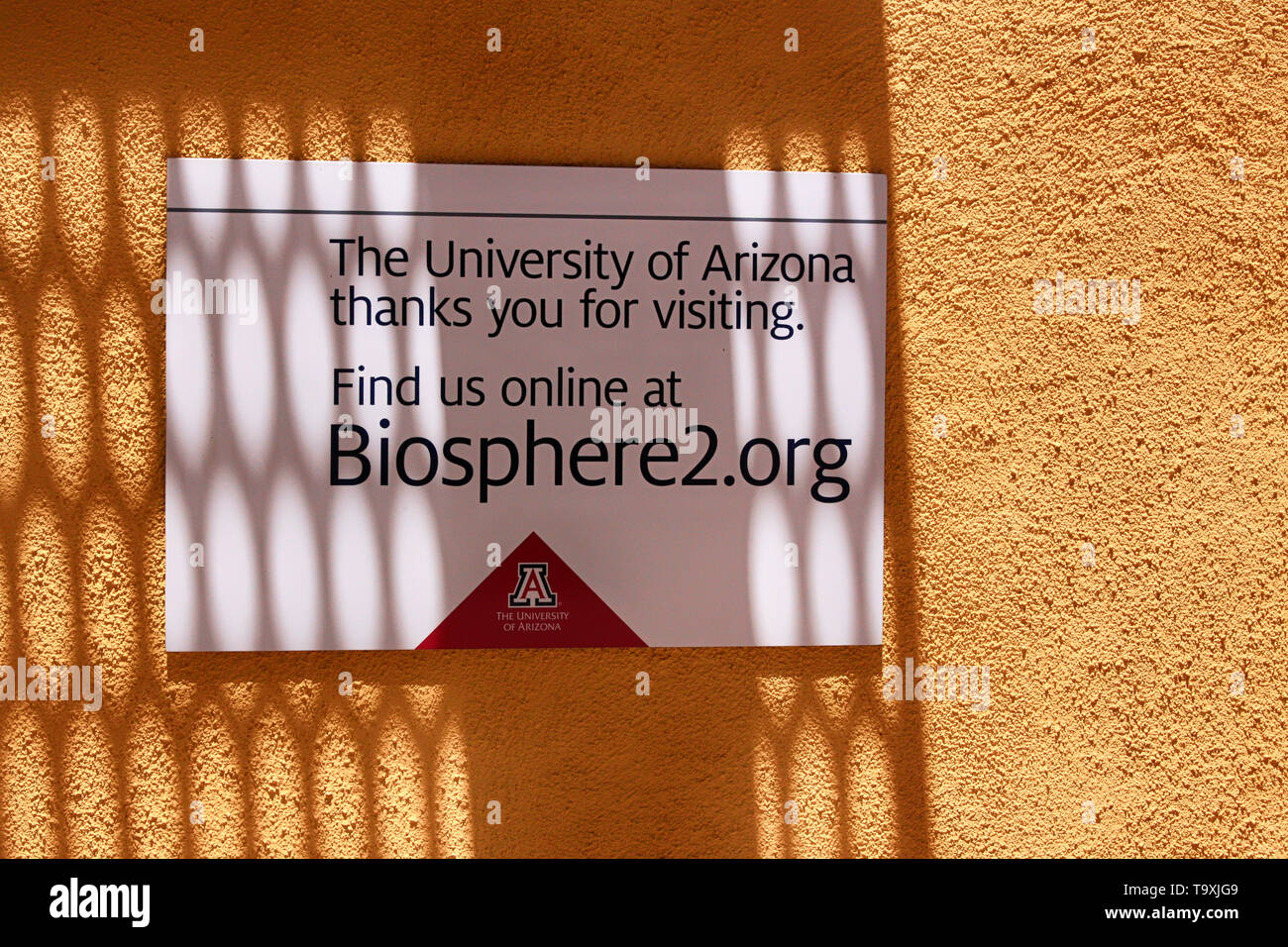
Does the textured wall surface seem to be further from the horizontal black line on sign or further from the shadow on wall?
the horizontal black line on sign

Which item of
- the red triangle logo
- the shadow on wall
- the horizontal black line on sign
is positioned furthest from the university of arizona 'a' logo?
the horizontal black line on sign

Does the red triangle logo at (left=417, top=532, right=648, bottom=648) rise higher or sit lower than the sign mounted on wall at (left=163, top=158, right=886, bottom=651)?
lower

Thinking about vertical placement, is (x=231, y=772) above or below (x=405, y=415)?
below

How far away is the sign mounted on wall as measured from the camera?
167 cm

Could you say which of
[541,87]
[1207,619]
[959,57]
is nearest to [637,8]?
[541,87]

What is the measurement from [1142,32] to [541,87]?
1.34 metres

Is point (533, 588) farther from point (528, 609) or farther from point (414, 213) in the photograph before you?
point (414, 213)

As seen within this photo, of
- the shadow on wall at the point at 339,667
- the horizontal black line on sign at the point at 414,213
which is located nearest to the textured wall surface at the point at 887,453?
the shadow on wall at the point at 339,667

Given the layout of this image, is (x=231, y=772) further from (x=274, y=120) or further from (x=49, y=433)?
(x=274, y=120)

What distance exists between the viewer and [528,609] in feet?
5.59

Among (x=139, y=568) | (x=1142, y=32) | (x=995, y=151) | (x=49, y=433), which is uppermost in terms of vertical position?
(x=1142, y=32)

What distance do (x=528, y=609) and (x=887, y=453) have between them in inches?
33.9

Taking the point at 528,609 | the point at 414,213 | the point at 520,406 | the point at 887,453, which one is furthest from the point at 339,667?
the point at 887,453

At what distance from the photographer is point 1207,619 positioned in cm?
178
